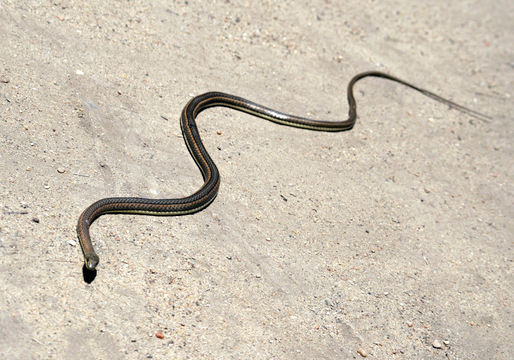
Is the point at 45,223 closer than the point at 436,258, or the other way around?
the point at 45,223

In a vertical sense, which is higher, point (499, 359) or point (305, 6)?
point (305, 6)

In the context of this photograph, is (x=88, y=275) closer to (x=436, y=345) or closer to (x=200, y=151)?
(x=200, y=151)


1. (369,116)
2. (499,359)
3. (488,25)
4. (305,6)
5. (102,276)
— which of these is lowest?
(102,276)

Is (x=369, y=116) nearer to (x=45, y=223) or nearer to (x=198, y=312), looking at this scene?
(x=198, y=312)

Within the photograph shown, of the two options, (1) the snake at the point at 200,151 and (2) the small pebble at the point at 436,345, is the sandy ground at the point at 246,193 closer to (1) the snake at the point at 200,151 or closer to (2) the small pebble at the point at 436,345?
(2) the small pebble at the point at 436,345

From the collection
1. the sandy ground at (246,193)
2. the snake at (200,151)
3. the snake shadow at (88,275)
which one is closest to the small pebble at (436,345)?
the sandy ground at (246,193)

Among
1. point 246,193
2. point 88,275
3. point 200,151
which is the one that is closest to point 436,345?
point 246,193

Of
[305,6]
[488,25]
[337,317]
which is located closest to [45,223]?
[337,317]
